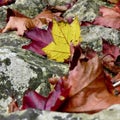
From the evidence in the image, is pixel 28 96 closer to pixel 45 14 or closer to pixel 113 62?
pixel 113 62

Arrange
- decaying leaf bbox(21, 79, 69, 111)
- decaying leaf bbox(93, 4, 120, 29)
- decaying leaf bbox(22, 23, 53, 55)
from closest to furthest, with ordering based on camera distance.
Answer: decaying leaf bbox(21, 79, 69, 111) < decaying leaf bbox(22, 23, 53, 55) < decaying leaf bbox(93, 4, 120, 29)

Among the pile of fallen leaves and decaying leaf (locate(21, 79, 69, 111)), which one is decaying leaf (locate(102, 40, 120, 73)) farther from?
decaying leaf (locate(21, 79, 69, 111))

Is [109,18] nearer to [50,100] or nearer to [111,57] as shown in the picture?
[111,57]

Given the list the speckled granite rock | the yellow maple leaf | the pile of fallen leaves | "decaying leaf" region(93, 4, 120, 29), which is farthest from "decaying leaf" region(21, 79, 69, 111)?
"decaying leaf" region(93, 4, 120, 29)

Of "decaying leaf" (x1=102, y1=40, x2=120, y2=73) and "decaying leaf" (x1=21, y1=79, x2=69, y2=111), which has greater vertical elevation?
"decaying leaf" (x1=21, y1=79, x2=69, y2=111)

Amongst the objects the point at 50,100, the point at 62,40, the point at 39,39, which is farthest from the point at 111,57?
the point at 50,100

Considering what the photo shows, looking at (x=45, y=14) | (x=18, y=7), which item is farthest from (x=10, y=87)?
(x=18, y=7)

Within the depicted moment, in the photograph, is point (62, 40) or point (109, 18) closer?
point (62, 40)

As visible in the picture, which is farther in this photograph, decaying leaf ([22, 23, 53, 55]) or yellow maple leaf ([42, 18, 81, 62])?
decaying leaf ([22, 23, 53, 55])
